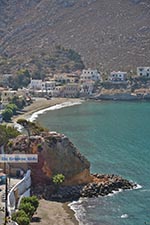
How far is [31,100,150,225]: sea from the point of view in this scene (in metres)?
50.9

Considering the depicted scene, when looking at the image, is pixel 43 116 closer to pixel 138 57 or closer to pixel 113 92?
pixel 113 92

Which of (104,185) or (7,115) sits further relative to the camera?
(7,115)

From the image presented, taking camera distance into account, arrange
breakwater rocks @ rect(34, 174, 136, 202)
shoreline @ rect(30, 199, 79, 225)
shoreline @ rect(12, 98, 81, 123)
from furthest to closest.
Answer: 1. shoreline @ rect(12, 98, 81, 123)
2. breakwater rocks @ rect(34, 174, 136, 202)
3. shoreline @ rect(30, 199, 79, 225)

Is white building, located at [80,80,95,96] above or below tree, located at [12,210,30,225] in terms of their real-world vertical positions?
above

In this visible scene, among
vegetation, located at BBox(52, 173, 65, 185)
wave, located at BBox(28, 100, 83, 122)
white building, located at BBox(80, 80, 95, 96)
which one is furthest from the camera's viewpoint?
white building, located at BBox(80, 80, 95, 96)

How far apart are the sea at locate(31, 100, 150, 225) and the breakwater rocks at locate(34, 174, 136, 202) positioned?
3.16 feet

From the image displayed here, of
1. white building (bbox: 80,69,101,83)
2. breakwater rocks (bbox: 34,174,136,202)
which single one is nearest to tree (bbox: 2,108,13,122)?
breakwater rocks (bbox: 34,174,136,202)

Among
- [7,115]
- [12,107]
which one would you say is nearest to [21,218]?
[7,115]

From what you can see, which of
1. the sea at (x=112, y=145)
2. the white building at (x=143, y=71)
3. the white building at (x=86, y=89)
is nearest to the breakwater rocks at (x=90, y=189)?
the sea at (x=112, y=145)

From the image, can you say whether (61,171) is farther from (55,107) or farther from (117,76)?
(117,76)

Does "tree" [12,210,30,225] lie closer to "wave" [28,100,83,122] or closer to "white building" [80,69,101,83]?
"wave" [28,100,83,122]

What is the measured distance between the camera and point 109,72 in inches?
6796

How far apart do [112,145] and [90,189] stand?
83.6 ft

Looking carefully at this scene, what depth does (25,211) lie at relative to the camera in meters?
46.1
